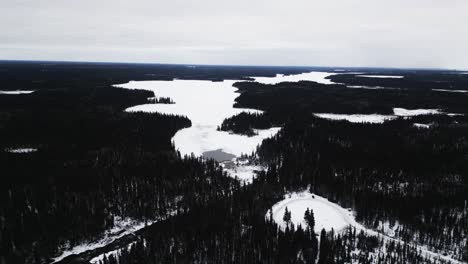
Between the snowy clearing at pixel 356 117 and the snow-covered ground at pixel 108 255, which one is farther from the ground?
the snowy clearing at pixel 356 117

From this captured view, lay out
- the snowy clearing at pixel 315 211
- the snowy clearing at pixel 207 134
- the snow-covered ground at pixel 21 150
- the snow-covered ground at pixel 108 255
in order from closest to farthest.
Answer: the snow-covered ground at pixel 108 255 < the snowy clearing at pixel 315 211 < the snow-covered ground at pixel 21 150 < the snowy clearing at pixel 207 134

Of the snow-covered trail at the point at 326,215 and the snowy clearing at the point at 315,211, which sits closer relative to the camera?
the snow-covered trail at the point at 326,215

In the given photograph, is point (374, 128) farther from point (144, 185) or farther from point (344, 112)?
point (144, 185)

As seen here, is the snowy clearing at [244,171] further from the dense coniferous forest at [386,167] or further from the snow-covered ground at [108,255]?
the snow-covered ground at [108,255]

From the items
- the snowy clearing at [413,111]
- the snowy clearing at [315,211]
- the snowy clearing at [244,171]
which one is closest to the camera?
the snowy clearing at [315,211]

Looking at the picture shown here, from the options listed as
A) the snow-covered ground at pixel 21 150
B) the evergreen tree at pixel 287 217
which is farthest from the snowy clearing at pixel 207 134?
the evergreen tree at pixel 287 217
